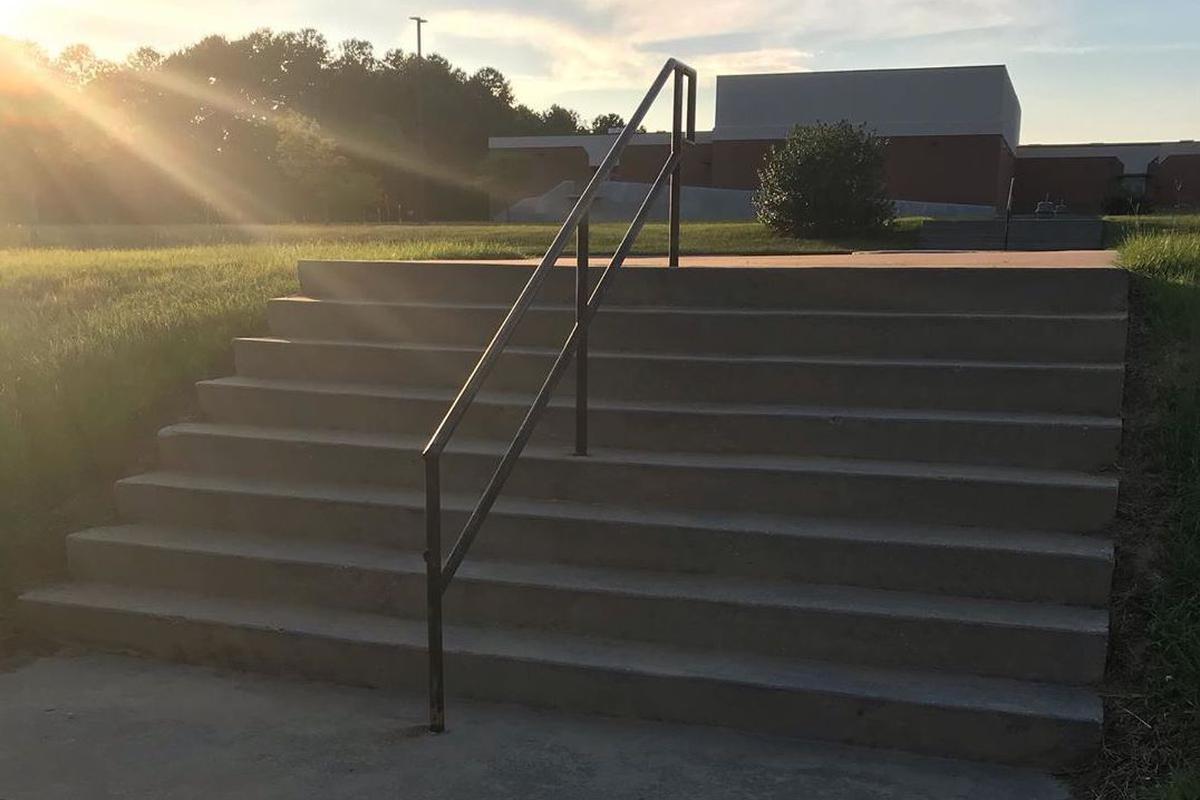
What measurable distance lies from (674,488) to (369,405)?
5.00 ft

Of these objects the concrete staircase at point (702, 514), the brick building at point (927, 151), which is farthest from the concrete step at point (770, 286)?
the brick building at point (927, 151)

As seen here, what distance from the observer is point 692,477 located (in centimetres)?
369

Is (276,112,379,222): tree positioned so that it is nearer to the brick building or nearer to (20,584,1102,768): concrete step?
the brick building

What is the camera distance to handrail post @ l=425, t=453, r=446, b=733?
2855mm

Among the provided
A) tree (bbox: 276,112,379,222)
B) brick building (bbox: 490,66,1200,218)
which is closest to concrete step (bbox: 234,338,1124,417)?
brick building (bbox: 490,66,1200,218)

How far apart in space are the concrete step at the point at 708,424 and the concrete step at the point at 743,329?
1.30ft

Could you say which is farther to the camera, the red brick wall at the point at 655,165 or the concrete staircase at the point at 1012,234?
the red brick wall at the point at 655,165

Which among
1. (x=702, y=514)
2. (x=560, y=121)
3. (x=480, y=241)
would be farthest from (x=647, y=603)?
(x=560, y=121)

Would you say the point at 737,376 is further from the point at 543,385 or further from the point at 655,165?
the point at 655,165

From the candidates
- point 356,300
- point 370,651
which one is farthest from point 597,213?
point 370,651

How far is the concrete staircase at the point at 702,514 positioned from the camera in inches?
119

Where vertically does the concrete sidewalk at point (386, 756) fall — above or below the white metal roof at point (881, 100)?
below

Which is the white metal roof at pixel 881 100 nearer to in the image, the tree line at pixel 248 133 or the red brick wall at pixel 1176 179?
the red brick wall at pixel 1176 179

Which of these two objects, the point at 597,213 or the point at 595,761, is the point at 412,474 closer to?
the point at 595,761
